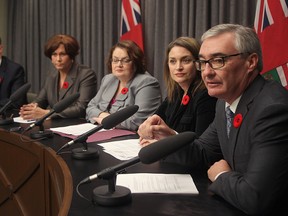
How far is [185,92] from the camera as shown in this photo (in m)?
2.35

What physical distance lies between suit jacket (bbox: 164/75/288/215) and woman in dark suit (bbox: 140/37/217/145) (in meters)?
0.65

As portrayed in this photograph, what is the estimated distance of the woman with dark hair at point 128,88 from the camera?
2754 mm

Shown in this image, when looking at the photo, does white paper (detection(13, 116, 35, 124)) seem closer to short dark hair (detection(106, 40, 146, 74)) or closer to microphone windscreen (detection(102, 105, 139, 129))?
short dark hair (detection(106, 40, 146, 74))

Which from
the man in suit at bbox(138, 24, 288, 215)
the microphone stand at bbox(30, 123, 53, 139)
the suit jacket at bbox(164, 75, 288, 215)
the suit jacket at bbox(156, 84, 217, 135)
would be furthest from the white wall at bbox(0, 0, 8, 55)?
the suit jacket at bbox(164, 75, 288, 215)

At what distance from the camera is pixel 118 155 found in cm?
178

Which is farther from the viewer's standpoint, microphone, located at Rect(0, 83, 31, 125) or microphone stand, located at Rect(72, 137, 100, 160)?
microphone, located at Rect(0, 83, 31, 125)

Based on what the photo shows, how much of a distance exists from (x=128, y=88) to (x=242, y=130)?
1.58 m

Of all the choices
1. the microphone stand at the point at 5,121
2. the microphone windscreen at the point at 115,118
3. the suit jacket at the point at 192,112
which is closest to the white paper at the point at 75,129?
the microphone stand at the point at 5,121

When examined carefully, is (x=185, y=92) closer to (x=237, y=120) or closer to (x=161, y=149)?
(x=237, y=120)

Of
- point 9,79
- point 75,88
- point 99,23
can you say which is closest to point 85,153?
point 75,88

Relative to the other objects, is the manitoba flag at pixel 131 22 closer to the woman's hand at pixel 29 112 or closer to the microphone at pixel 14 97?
the woman's hand at pixel 29 112

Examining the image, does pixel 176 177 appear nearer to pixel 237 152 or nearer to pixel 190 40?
pixel 237 152

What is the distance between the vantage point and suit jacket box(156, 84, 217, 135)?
2.10 metres

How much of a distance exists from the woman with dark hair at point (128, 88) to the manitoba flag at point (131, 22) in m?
0.66
